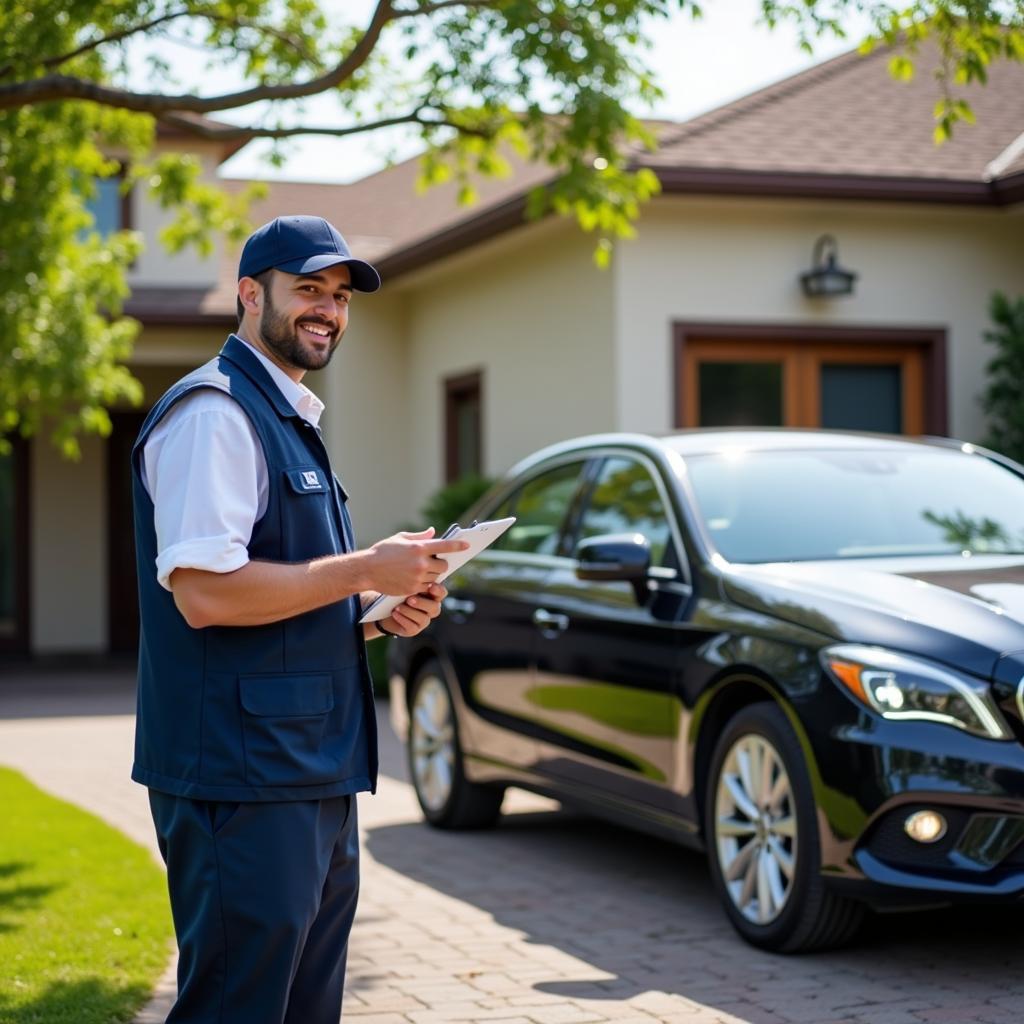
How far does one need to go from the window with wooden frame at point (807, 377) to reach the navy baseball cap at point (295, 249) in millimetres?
9738

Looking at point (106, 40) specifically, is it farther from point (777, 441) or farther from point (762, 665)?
point (762, 665)

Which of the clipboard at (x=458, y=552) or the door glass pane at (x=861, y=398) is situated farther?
the door glass pane at (x=861, y=398)

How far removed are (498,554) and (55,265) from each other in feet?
17.3

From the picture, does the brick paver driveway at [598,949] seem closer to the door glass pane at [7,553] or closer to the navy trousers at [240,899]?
the navy trousers at [240,899]

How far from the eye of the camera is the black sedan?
17.4ft

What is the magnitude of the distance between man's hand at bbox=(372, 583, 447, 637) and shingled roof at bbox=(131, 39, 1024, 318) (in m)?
9.35

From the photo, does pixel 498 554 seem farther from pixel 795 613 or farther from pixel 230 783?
pixel 230 783

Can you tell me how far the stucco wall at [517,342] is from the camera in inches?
544

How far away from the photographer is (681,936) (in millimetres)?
6203

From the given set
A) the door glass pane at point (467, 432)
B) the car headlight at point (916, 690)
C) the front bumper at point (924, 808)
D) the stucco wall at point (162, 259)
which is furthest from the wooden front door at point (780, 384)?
the stucco wall at point (162, 259)

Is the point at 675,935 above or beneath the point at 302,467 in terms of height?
beneath

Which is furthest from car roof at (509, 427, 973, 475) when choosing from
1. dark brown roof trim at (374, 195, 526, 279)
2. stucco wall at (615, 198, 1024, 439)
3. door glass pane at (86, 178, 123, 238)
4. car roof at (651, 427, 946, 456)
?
door glass pane at (86, 178, 123, 238)

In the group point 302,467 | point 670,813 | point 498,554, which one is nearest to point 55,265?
point 498,554

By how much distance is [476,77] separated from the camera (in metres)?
8.81
